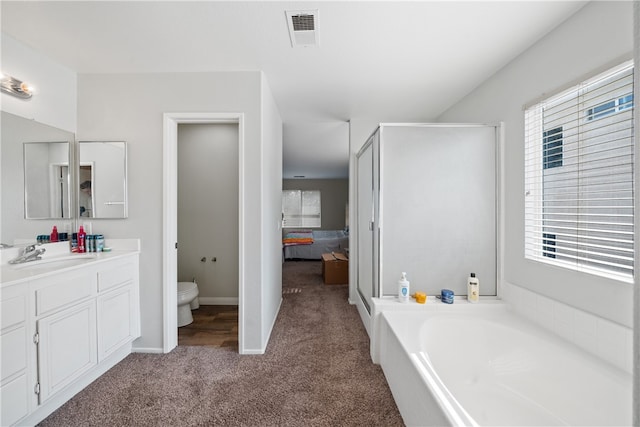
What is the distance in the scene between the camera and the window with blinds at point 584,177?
1278mm

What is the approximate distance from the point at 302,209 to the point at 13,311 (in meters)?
7.86

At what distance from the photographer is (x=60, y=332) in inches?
61.6

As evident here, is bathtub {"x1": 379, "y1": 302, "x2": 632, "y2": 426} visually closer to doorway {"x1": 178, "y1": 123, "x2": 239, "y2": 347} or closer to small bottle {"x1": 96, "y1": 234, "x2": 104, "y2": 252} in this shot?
doorway {"x1": 178, "y1": 123, "x2": 239, "y2": 347}

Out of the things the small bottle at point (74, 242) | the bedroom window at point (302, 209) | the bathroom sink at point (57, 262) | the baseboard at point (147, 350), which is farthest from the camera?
the bedroom window at point (302, 209)

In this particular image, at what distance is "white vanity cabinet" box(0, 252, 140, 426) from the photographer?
52.4 inches

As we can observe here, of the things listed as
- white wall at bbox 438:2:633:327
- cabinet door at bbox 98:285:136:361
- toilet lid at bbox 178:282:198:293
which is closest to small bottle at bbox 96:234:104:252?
cabinet door at bbox 98:285:136:361

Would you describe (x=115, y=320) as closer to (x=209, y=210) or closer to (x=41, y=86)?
(x=209, y=210)

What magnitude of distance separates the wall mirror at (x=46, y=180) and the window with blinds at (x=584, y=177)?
11.9 ft

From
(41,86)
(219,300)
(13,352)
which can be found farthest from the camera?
(219,300)

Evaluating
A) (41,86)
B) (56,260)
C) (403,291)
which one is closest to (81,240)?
(56,260)

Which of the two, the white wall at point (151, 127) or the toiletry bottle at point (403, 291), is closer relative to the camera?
the toiletry bottle at point (403, 291)

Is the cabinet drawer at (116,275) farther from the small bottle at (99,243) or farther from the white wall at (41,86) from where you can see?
the white wall at (41,86)

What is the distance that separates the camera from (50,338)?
151 centimetres

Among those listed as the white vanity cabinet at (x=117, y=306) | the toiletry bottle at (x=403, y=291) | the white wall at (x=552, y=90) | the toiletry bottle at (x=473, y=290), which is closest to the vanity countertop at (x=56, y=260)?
the white vanity cabinet at (x=117, y=306)
